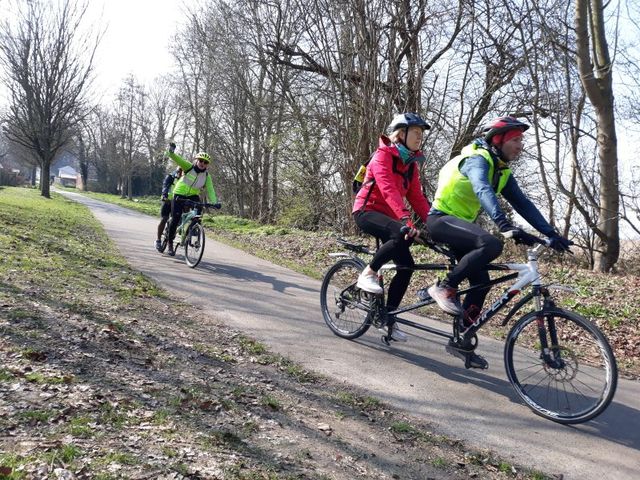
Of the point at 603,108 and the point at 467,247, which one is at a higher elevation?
the point at 603,108

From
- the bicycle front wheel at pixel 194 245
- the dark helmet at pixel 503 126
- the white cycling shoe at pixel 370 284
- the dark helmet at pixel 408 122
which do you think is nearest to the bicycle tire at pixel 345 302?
the white cycling shoe at pixel 370 284

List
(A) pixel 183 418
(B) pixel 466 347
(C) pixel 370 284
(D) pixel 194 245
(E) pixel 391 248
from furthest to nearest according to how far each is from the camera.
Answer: (D) pixel 194 245, (C) pixel 370 284, (E) pixel 391 248, (B) pixel 466 347, (A) pixel 183 418

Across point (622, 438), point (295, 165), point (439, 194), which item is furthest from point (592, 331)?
point (295, 165)

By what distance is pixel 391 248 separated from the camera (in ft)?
16.4

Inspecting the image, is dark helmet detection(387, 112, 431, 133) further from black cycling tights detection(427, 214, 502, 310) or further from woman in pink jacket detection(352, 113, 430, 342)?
black cycling tights detection(427, 214, 502, 310)

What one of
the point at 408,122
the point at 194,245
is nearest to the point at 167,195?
the point at 194,245

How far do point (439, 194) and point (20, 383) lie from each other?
135 inches

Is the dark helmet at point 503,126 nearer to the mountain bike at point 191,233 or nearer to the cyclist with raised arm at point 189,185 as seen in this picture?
the mountain bike at point 191,233

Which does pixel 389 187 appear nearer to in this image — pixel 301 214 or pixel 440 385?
pixel 440 385

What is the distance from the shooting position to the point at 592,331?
3596 millimetres

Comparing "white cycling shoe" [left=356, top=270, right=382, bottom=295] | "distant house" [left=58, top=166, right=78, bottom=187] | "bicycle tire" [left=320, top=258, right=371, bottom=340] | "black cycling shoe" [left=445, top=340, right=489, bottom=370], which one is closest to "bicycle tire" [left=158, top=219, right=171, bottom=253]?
"bicycle tire" [left=320, top=258, right=371, bottom=340]

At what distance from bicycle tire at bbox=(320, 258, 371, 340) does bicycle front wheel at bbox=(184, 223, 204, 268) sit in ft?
13.6

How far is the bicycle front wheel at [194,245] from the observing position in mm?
9523

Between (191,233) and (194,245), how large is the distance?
33 cm
